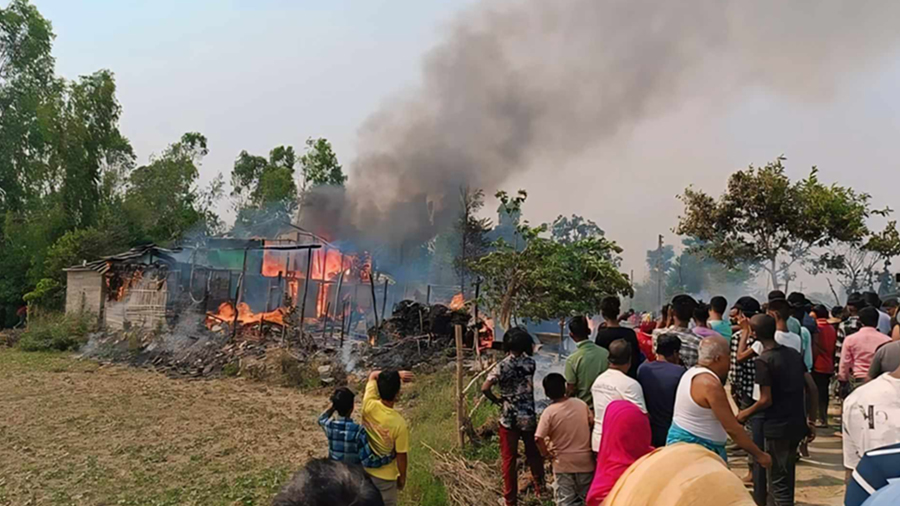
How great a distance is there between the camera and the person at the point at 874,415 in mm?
3170

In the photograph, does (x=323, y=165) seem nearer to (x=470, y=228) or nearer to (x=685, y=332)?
(x=470, y=228)

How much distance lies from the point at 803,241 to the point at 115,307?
25.6m

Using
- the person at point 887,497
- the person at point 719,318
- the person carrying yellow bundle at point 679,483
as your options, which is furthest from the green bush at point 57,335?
the person at point 887,497

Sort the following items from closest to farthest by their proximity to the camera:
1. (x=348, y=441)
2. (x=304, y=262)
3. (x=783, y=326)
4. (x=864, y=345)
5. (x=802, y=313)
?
(x=348, y=441), (x=864, y=345), (x=783, y=326), (x=802, y=313), (x=304, y=262)

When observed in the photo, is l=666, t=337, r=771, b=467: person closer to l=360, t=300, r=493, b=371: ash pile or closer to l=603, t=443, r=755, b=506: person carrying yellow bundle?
l=603, t=443, r=755, b=506: person carrying yellow bundle

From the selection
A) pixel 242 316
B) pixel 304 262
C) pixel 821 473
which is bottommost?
pixel 821 473

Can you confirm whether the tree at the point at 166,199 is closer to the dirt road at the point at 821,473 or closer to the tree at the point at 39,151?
the tree at the point at 39,151

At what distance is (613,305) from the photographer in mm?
5535

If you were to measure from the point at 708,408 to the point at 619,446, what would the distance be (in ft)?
3.49

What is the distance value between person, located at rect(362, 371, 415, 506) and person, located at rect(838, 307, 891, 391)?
4.87 meters

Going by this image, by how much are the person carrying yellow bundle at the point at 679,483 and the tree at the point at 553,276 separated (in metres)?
8.73

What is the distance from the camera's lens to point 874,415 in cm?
326

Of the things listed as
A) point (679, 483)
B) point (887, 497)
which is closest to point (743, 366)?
point (887, 497)

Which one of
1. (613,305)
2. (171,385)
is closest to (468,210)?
(171,385)
